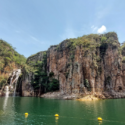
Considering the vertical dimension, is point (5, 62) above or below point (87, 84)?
above

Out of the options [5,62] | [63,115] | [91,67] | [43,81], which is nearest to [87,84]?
[91,67]

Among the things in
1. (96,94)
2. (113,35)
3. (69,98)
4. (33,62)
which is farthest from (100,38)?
(33,62)

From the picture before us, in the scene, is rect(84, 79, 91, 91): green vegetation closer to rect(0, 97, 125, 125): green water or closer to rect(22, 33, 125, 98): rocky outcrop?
rect(22, 33, 125, 98): rocky outcrop

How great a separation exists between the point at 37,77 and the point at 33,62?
10.2 m

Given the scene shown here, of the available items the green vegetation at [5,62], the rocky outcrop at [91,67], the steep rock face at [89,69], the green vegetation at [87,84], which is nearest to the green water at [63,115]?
the green vegetation at [87,84]

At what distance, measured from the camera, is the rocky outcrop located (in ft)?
115

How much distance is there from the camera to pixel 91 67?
120 ft

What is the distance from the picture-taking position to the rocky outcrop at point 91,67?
115 feet

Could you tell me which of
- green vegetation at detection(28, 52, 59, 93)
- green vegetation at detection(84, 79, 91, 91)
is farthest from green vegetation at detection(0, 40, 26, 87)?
green vegetation at detection(84, 79, 91, 91)

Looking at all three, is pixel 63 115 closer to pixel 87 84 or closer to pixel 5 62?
→ pixel 87 84

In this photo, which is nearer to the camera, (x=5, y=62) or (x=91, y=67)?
(x=91, y=67)

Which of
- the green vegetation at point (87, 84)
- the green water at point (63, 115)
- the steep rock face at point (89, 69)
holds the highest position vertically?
the steep rock face at point (89, 69)

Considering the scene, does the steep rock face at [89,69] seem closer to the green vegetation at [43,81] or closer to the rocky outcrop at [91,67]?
the rocky outcrop at [91,67]

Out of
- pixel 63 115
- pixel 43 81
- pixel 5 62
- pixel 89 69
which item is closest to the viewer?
pixel 63 115
